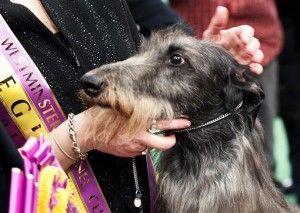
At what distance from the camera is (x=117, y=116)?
5.44 feet

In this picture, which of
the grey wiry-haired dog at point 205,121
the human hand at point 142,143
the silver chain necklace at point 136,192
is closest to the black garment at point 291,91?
the grey wiry-haired dog at point 205,121

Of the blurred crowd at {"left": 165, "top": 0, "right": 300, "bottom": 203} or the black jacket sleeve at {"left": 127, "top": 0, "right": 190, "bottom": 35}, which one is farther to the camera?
the blurred crowd at {"left": 165, "top": 0, "right": 300, "bottom": 203}

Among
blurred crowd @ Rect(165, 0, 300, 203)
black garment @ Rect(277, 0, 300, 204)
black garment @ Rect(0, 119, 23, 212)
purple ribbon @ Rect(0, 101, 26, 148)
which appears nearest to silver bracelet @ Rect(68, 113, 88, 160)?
purple ribbon @ Rect(0, 101, 26, 148)

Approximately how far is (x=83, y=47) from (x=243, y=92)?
44 cm

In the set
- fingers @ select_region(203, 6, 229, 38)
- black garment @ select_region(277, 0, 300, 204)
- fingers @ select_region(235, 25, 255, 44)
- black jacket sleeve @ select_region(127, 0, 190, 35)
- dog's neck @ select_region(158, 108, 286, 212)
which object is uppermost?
black jacket sleeve @ select_region(127, 0, 190, 35)

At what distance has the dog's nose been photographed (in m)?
1.60

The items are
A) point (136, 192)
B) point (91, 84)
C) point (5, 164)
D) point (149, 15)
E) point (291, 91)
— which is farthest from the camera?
point (291, 91)

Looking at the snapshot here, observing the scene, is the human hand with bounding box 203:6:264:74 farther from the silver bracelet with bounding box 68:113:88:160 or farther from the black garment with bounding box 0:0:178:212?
the silver bracelet with bounding box 68:113:88:160

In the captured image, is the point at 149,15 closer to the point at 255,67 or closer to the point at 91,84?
the point at 255,67

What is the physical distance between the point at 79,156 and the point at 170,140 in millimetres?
231

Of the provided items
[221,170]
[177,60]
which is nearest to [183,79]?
[177,60]

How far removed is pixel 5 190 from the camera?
3.65 feet

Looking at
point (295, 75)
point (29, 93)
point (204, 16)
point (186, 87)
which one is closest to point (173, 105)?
point (186, 87)

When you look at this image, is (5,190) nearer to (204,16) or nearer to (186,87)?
(186,87)
